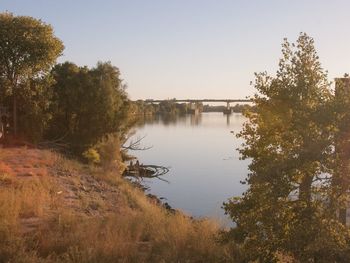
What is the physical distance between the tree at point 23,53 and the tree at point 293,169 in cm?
2730

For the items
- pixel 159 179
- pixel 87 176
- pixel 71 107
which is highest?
pixel 71 107

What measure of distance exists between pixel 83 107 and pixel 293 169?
3082 centimetres

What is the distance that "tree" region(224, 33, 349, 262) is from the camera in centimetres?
768

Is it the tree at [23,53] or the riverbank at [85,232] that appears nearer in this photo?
the riverbank at [85,232]

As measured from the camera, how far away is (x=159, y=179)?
4034cm

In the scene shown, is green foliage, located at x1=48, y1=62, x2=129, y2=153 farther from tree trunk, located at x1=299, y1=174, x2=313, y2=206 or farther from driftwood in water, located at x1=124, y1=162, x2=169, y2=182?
tree trunk, located at x1=299, y1=174, x2=313, y2=206

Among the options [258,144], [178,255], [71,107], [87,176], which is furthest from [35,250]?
[71,107]

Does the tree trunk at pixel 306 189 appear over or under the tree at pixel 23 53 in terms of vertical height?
under

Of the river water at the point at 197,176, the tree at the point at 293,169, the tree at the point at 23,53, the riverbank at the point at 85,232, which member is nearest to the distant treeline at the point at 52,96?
the tree at the point at 23,53

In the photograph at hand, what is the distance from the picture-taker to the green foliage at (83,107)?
121ft

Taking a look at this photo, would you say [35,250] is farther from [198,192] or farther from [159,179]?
[159,179]

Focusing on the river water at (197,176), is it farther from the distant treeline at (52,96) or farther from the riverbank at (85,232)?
the distant treeline at (52,96)

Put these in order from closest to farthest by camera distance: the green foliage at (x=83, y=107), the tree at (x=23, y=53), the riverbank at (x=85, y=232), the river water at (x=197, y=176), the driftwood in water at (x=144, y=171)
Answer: the riverbank at (x=85, y=232) < the river water at (x=197, y=176) < the tree at (x=23, y=53) < the green foliage at (x=83, y=107) < the driftwood in water at (x=144, y=171)

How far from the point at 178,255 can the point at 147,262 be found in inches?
31.4
